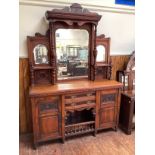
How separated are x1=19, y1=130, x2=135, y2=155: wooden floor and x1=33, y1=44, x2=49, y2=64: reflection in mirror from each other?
1.20 metres

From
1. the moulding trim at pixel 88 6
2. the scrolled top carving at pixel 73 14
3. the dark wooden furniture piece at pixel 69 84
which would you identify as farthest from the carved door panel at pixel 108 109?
the moulding trim at pixel 88 6

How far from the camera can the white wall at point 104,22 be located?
2.41 meters

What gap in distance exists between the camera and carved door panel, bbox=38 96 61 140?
87.7 inches

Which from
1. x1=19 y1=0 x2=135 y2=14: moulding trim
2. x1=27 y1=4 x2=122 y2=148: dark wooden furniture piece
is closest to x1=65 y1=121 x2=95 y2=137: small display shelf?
x1=27 y1=4 x2=122 y2=148: dark wooden furniture piece

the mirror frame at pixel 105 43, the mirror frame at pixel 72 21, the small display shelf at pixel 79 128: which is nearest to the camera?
the mirror frame at pixel 72 21

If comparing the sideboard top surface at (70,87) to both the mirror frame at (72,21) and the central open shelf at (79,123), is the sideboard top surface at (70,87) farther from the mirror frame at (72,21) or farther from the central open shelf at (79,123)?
the central open shelf at (79,123)

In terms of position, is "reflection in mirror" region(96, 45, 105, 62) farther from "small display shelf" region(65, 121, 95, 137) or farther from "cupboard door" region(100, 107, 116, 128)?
"small display shelf" region(65, 121, 95, 137)

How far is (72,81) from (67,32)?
0.77 meters

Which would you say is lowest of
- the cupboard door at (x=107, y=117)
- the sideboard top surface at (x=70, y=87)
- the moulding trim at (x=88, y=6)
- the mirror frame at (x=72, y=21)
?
the cupboard door at (x=107, y=117)

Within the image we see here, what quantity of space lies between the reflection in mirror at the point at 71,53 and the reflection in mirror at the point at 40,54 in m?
0.18

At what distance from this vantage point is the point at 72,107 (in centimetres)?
235
